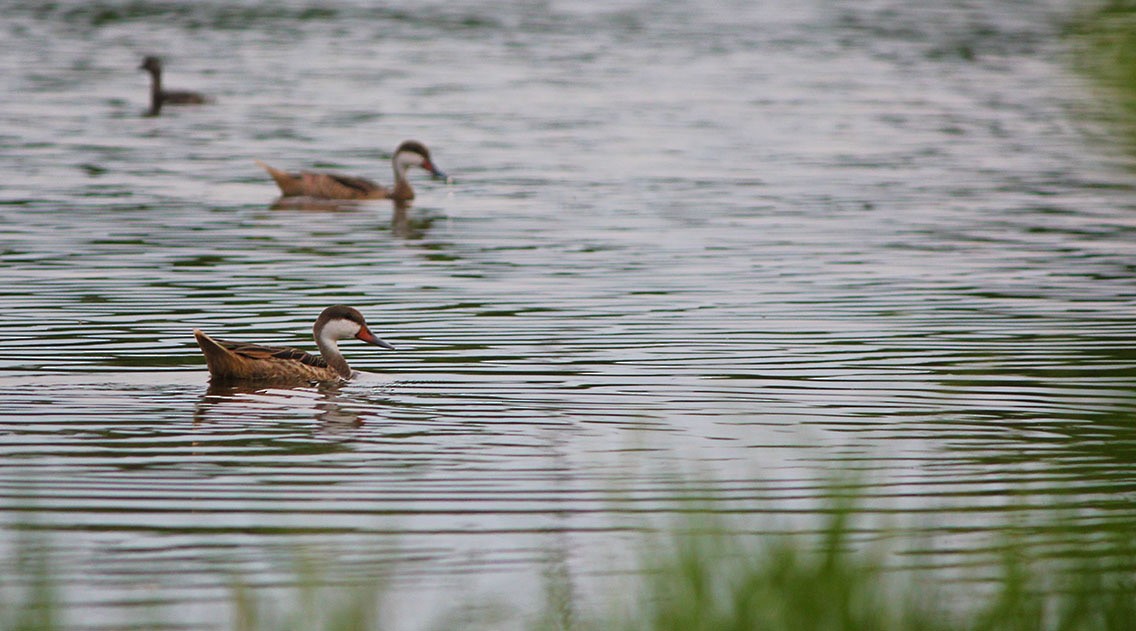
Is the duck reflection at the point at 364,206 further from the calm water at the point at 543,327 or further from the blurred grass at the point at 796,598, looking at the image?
the blurred grass at the point at 796,598

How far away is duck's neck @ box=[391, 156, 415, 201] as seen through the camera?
25.5 meters

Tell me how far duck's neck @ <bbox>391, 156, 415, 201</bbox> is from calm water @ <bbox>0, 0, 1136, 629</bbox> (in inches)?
14.9

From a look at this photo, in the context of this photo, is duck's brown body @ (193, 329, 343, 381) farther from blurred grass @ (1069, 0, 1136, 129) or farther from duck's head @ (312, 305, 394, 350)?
blurred grass @ (1069, 0, 1136, 129)

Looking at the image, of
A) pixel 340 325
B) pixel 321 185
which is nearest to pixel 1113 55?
pixel 340 325

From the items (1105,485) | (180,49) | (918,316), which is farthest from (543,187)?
(180,49)

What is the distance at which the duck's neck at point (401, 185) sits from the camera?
83.6 feet

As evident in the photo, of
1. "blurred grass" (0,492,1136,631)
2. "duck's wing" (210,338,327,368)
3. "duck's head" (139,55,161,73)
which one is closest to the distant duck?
"duck's head" (139,55,161,73)

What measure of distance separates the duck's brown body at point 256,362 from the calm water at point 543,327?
0.21 m

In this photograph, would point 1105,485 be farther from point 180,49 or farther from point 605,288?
point 180,49

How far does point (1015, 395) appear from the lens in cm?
1211

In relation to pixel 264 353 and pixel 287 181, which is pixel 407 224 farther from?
pixel 264 353

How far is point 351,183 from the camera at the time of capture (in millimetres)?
24469

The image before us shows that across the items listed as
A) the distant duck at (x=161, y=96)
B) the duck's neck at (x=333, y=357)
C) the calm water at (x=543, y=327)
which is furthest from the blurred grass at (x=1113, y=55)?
the distant duck at (x=161, y=96)

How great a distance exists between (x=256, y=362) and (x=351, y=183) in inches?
475
